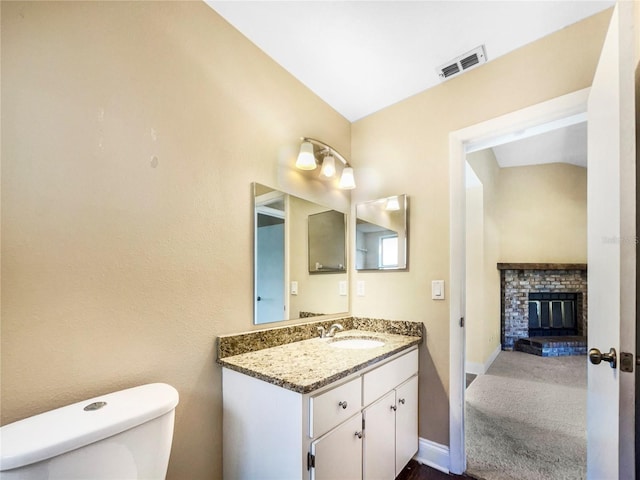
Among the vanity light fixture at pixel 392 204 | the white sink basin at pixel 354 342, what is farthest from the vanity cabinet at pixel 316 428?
the vanity light fixture at pixel 392 204

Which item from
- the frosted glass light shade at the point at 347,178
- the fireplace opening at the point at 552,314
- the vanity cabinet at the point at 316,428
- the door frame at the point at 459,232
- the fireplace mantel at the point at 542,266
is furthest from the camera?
the fireplace opening at the point at 552,314

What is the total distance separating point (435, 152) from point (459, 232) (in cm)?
55

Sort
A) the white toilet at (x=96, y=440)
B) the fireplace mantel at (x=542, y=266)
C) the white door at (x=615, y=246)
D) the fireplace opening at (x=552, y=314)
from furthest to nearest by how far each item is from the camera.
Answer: the fireplace opening at (x=552, y=314) → the fireplace mantel at (x=542, y=266) → the white door at (x=615, y=246) → the white toilet at (x=96, y=440)

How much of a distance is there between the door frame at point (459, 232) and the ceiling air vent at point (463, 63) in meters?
0.36

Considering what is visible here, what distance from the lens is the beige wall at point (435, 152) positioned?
1482 mm

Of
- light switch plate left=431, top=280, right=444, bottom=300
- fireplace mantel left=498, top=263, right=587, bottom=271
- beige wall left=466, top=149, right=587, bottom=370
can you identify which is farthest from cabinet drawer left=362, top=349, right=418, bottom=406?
fireplace mantel left=498, top=263, right=587, bottom=271

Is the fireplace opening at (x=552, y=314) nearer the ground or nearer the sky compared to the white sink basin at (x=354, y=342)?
nearer the ground

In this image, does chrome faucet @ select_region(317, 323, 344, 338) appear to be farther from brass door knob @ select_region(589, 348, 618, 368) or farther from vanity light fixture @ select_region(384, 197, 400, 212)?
brass door knob @ select_region(589, 348, 618, 368)

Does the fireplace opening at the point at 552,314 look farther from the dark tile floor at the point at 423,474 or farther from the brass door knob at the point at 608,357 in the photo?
the brass door knob at the point at 608,357

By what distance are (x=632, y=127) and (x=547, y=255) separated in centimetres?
486

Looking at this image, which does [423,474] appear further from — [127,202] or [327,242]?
[127,202]

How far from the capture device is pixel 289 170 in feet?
5.82

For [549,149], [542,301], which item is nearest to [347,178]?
[549,149]

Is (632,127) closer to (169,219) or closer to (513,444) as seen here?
(169,219)
